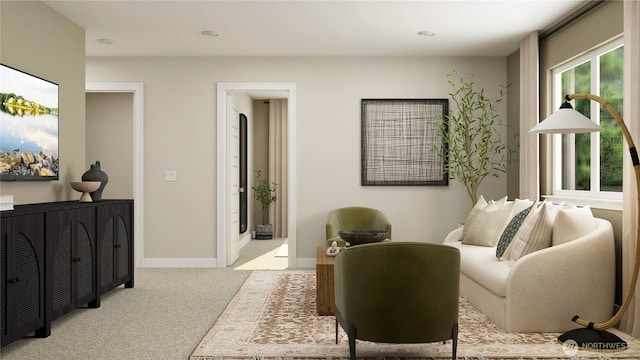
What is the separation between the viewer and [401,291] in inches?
107

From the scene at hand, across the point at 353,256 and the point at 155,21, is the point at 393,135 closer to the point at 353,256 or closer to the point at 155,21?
the point at 155,21

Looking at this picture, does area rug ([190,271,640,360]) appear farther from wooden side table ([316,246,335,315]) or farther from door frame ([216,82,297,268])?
door frame ([216,82,297,268])

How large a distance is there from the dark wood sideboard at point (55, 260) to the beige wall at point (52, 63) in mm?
431

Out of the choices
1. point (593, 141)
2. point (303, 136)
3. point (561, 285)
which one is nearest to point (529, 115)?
point (593, 141)

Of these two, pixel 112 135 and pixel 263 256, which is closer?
pixel 263 256

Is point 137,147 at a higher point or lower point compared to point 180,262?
higher

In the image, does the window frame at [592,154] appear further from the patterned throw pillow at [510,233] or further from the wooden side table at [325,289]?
the wooden side table at [325,289]

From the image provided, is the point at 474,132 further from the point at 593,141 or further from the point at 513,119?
the point at 593,141

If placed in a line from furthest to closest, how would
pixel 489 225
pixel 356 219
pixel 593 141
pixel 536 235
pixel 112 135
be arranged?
1. pixel 112 135
2. pixel 356 219
3. pixel 489 225
4. pixel 593 141
5. pixel 536 235

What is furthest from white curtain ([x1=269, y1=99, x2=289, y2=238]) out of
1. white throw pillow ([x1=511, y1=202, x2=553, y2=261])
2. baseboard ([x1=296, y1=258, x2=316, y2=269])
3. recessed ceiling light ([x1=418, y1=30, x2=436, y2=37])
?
white throw pillow ([x1=511, y1=202, x2=553, y2=261])

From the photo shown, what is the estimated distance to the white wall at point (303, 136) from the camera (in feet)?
21.1

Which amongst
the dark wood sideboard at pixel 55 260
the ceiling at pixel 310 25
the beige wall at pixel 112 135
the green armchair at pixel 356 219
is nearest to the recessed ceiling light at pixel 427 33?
the ceiling at pixel 310 25

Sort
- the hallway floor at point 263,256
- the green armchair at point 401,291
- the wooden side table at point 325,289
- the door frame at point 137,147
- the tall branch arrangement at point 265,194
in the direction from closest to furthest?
1. the green armchair at point 401,291
2. the wooden side table at point 325,289
3. the door frame at point 137,147
4. the hallway floor at point 263,256
5. the tall branch arrangement at point 265,194

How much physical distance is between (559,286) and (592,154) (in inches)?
59.5
